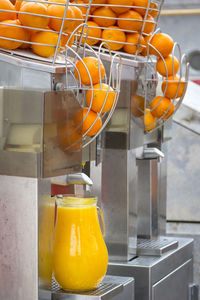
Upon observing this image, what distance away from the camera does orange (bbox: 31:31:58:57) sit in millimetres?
1370

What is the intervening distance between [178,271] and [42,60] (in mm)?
944

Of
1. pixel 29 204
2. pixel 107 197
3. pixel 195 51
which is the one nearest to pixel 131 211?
pixel 107 197

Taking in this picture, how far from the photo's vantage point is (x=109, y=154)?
1.90m

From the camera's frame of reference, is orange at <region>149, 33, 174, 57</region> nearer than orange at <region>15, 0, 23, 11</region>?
No

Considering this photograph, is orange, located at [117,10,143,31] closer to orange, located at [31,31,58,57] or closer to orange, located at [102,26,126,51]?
orange, located at [102,26,126,51]

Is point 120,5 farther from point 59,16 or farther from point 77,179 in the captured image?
point 77,179

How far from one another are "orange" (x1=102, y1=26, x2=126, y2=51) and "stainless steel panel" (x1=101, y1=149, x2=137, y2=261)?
0.98 feet

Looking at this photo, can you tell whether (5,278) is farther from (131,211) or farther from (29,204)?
(131,211)

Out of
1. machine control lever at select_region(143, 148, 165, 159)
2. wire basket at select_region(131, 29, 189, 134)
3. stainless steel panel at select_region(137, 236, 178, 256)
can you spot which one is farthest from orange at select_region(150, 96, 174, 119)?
stainless steel panel at select_region(137, 236, 178, 256)

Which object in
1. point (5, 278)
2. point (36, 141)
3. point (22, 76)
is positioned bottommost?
point (5, 278)

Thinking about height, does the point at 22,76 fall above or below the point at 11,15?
below

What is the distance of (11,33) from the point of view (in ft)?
4.46

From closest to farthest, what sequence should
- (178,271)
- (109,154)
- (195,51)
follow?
(109,154) → (178,271) → (195,51)

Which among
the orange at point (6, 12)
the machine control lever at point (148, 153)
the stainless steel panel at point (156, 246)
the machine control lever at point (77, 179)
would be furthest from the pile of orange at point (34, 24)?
the stainless steel panel at point (156, 246)
